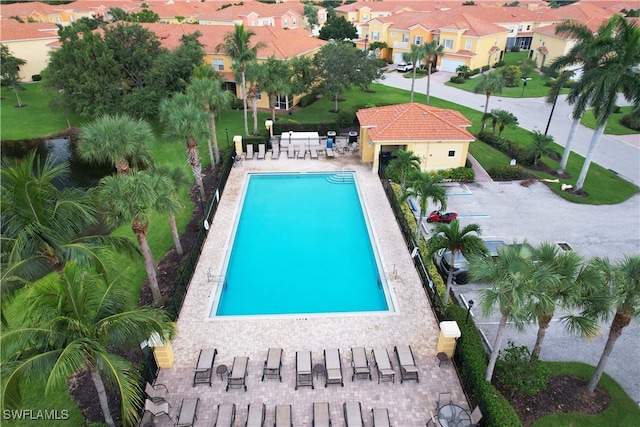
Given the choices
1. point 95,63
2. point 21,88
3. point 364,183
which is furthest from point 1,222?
point 21,88

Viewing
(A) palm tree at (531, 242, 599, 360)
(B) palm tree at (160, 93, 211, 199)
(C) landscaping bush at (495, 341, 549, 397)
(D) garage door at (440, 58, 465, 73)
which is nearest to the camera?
(A) palm tree at (531, 242, 599, 360)

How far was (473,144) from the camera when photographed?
34594 mm

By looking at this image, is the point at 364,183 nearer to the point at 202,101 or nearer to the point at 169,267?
the point at 202,101

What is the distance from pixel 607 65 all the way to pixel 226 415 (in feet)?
87.2

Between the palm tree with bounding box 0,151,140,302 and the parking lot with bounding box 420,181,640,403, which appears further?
the parking lot with bounding box 420,181,640,403

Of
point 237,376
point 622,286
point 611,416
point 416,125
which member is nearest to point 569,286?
point 622,286

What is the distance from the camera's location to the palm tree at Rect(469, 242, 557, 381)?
34.1 feet

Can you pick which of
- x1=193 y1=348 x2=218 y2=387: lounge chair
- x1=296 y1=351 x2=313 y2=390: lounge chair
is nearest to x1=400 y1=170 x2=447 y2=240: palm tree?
x1=296 y1=351 x2=313 y2=390: lounge chair

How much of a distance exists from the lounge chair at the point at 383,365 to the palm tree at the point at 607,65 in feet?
65.9

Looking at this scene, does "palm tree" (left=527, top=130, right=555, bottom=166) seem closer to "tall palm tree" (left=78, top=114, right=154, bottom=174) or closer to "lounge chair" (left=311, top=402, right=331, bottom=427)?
"lounge chair" (left=311, top=402, right=331, bottom=427)

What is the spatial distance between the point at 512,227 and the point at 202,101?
20.3 metres

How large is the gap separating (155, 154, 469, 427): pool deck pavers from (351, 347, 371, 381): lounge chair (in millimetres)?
271

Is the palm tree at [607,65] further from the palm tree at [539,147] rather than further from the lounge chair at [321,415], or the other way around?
the lounge chair at [321,415]

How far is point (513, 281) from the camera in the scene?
1045cm
